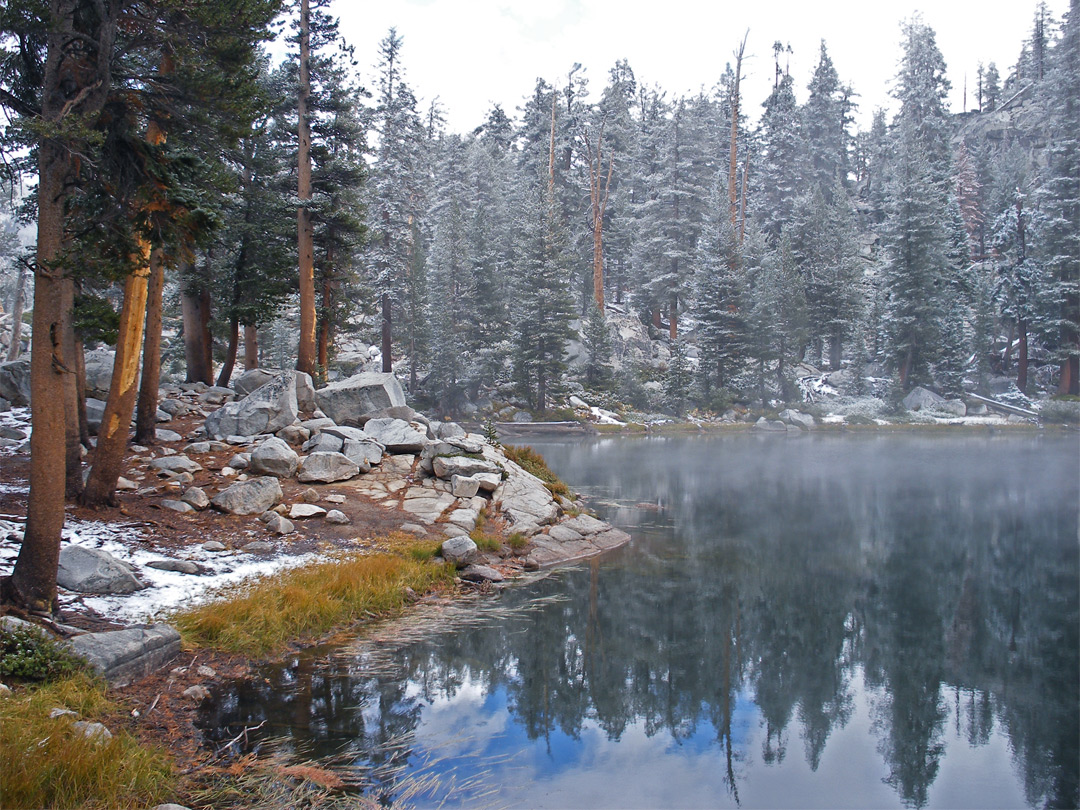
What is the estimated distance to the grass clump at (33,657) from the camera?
20.9 feet

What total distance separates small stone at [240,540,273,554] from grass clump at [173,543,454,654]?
0.92 meters

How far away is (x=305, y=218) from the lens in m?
21.3

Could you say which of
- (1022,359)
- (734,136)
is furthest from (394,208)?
(1022,359)

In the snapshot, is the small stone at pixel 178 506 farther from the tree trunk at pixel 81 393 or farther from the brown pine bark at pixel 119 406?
the tree trunk at pixel 81 393

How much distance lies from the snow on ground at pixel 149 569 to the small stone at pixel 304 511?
177cm

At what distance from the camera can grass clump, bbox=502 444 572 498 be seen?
1908cm

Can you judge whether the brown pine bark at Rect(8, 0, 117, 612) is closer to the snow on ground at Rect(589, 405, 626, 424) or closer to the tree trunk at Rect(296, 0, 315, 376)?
the tree trunk at Rect(296, 0, 315, 376)

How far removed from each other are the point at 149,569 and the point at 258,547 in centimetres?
198

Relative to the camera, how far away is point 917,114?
6819 centimetres

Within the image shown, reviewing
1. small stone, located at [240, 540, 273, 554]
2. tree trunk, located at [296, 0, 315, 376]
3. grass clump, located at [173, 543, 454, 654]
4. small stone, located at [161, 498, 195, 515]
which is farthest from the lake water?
tree trunk, located at [296, 0, 315, 376]

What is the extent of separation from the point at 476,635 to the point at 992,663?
24.4 ft

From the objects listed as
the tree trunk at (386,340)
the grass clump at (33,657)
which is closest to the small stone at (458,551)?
the grass clump at (33,657)

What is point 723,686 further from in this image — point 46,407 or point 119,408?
point 119,408

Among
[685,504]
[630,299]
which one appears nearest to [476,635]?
[685,504]
